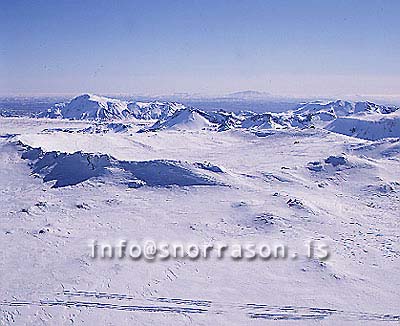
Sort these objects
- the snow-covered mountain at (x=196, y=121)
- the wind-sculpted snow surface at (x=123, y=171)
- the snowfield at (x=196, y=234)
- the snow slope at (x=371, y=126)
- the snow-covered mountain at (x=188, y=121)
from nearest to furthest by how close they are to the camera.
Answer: the snowfield at (x=196, y=234) < the wind-sculpted snow surface at (x=123, y=171) < the snow slope at (x=371, y=126) < the snow-covered mountain at (x=196, y=121) < the snow-covered mountain at (x=188, y=121)

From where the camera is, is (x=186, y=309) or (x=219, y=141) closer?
(x=186, y=309)

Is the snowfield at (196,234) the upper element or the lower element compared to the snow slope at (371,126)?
lower

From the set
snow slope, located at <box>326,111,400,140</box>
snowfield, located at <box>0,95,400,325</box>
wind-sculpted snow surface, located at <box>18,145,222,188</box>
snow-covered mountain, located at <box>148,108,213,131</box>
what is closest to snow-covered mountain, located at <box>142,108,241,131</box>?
→ snow-covered mountain, located at <box>148,108,213,131</box>

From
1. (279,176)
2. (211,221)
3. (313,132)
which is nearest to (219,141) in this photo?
(313,132)

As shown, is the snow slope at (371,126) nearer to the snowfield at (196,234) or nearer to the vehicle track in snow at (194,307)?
the snowfield at (196,234)

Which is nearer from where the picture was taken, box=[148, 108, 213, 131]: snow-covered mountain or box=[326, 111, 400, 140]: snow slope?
box=[326, 111, 400, 140]: snow slope

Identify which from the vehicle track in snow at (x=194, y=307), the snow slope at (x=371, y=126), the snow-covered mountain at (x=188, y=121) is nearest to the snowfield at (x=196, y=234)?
the vehicle track in snow at (x=194, y=307)

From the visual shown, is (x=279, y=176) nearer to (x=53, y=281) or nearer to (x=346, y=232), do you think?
(x=346, y=232)

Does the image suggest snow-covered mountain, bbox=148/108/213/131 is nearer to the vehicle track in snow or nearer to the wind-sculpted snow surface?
the wind-sculpted snow surface
